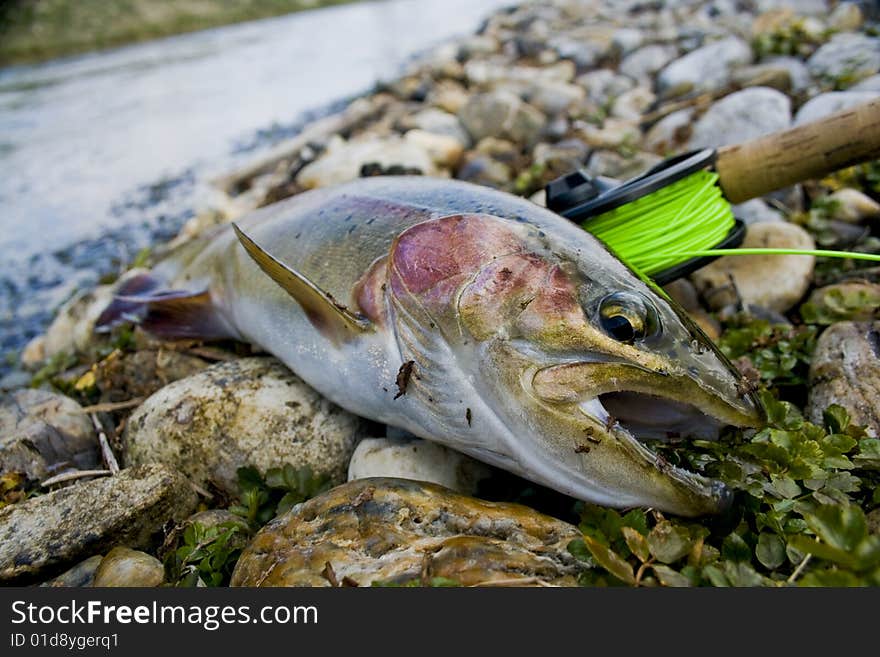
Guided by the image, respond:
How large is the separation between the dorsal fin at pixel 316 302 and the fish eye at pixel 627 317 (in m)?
0.89

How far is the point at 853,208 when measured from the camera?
3797 mm

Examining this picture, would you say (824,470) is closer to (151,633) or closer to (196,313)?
(151,633)

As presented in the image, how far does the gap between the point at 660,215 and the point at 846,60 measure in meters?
4.63

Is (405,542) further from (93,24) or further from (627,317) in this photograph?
(93,24)

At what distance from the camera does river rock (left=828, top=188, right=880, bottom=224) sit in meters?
3.77

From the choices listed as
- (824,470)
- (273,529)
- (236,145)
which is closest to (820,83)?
(824,470)

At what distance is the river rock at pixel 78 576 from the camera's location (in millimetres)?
2115

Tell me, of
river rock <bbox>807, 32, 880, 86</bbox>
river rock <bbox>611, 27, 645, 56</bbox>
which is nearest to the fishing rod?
river rock <bbox>807, 32, 880, 86</bbox>

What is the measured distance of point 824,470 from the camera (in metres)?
1.97

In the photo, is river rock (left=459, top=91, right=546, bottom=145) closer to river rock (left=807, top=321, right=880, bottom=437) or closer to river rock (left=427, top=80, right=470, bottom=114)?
river rock (left=427, top=80, right=470, bottom=114)

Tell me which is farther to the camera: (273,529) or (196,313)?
(196,313)

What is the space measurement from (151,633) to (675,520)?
1.53 meters

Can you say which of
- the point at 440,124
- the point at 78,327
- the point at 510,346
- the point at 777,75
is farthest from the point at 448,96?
the point at 510,346

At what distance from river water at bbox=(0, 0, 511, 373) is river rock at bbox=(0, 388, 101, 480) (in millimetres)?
2954
